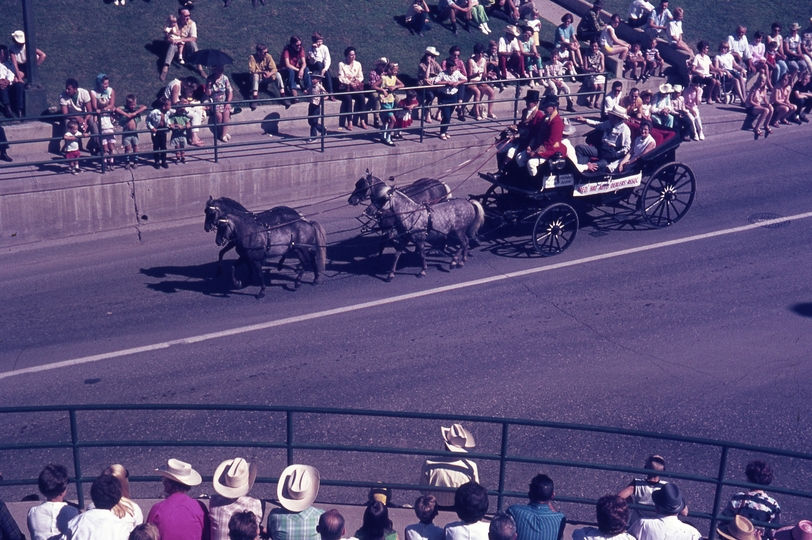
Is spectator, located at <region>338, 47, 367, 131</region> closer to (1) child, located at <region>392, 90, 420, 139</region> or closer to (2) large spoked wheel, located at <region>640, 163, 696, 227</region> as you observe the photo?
(1) child, located at <region>392, 90, 420, 139</region>

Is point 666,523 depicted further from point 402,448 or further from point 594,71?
point 594,71

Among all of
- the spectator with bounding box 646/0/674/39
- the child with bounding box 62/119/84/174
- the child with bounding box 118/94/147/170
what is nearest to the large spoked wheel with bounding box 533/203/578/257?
the child with bounding box 118/94/147/170

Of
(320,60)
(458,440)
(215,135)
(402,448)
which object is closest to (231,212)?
(215,135)

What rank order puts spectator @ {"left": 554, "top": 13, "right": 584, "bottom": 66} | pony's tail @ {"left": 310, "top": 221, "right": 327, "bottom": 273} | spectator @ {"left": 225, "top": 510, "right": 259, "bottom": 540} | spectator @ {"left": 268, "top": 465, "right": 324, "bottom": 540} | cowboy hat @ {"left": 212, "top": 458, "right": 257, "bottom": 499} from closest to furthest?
1. spectator @ {"left": 225, "top": 510, "right": 259, "bottom": 540}
2. spectator @ {"left": 268, "top": 465, "right": 324, "bottom": 540}
3. cowboy hat @ {"left": 212, "top": 458, "right": 257, "bottom": 499}
4. pony's tail @ {"left": 310, "top": 221, "right": 327, "bottom": 273}
5. spectator @ {"left": 554, "top": 13, "right": 584, "bottom": 66}

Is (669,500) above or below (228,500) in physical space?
above

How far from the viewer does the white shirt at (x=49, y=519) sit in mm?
6336

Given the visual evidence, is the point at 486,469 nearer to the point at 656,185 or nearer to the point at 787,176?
the point at 656,185

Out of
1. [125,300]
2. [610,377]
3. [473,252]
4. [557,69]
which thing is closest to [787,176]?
[557,69]

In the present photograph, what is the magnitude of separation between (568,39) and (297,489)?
723 inches

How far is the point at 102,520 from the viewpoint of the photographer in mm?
6055

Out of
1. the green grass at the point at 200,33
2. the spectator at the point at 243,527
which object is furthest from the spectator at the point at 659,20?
the spectator at the point at 243,527

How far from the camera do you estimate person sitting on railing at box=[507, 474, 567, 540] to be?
21.4 ft

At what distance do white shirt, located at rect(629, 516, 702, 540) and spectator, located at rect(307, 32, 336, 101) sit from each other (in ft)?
48.0

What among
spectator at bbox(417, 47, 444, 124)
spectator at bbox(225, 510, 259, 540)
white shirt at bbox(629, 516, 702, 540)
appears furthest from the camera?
spectator at bbox(417, 47, 444, 124)
